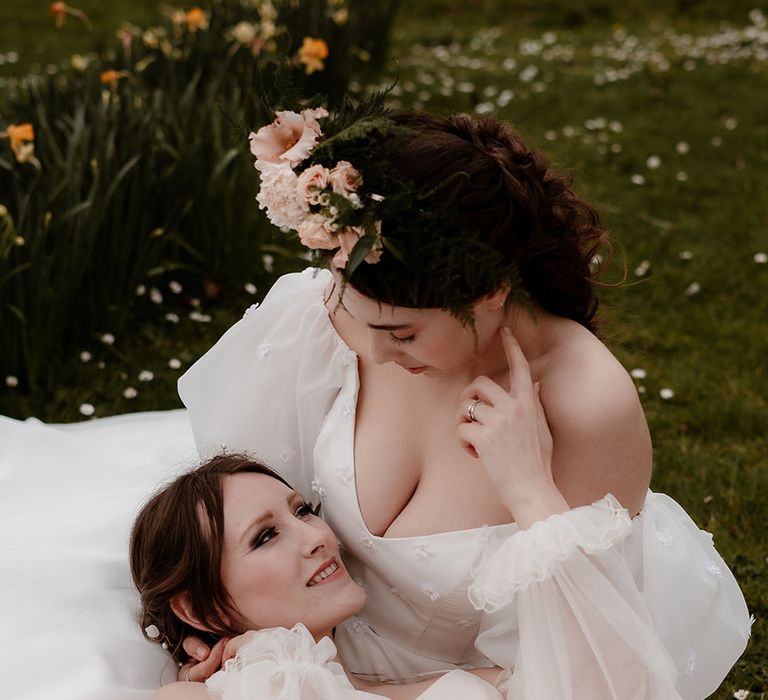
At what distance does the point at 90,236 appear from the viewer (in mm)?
4250

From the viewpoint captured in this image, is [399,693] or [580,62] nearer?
[399,693]

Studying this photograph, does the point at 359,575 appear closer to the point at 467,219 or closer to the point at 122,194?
the point at 467,219

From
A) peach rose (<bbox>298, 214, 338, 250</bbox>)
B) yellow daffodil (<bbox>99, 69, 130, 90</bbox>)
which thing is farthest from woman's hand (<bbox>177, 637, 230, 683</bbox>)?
yellow daffodil (<bbox>99, 69, 130, 90</bbox>)

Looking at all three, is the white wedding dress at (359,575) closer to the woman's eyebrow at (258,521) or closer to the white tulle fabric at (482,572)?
the white tulle fabric at (482,572)

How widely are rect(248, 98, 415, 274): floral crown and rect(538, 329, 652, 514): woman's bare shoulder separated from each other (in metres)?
0.57

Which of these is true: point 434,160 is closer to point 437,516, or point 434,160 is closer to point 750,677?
point 437,516

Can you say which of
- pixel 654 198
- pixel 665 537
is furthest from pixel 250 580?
pixel 654 198

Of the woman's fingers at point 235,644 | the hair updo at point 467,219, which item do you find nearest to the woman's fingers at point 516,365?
the hair updo at point 467,219

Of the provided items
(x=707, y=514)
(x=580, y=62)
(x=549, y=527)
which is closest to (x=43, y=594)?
(x=549, y=527)

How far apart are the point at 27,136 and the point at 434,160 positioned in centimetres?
238

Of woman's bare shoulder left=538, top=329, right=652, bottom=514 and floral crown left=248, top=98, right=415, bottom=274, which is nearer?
floral crown left=248, top=98, right=415, bottom=274

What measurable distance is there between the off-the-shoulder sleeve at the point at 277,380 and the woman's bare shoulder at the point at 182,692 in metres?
0.73

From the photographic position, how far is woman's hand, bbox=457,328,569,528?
2143 mm

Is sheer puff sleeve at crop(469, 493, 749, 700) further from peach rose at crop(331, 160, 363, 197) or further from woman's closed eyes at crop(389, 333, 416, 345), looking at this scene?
peach rose at crop(331, 160, 363, 197)
